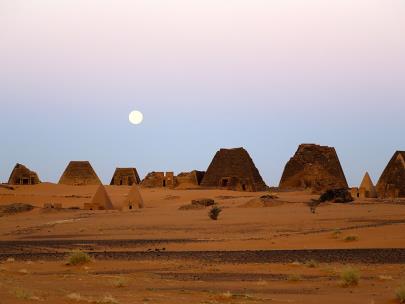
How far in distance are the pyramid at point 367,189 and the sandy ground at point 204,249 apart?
1015 cm

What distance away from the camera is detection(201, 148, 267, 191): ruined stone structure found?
62719 millimetres

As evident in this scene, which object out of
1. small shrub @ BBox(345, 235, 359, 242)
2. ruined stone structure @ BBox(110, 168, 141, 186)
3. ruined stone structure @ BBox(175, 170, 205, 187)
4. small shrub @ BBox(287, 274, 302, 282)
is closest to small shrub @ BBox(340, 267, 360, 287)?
small shrub @ BBox(287, 274, 302, 282)

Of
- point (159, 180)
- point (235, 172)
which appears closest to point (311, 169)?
point (235, 172)

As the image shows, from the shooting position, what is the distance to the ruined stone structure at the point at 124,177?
3046 inches

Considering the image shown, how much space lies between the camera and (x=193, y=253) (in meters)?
20.7

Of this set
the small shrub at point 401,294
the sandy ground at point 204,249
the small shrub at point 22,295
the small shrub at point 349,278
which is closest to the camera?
the small shrub at point 22,295

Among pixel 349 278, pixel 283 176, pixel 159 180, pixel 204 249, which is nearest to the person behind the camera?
pixel 349 278

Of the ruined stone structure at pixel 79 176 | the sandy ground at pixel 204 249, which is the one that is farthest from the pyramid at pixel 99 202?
the ruined stone structure at pixel 79 176

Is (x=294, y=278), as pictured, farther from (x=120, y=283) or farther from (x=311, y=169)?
(x=311, y=169)

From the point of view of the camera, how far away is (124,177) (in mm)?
77875

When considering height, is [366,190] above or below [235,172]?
below

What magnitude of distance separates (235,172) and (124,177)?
60.2 feet

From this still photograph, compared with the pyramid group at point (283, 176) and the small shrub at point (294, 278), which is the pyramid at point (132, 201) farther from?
the small shrub at point (294, 278)

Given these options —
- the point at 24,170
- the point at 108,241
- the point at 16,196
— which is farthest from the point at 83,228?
the point at 24,170
